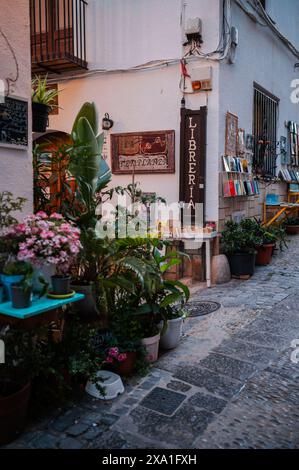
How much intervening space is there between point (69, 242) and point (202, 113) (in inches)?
180

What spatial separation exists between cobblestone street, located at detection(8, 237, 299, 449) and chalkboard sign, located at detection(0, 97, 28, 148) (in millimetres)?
2051

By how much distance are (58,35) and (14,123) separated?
18.1 ft

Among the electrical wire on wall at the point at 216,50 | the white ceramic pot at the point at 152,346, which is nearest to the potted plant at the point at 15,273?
the white ceramic pot at the point at 152,346

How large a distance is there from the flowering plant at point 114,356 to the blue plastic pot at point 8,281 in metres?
0.94

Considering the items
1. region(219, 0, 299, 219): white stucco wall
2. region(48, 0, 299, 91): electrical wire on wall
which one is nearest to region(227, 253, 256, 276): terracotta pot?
region(219, 0, 299, 219): white stucco wall

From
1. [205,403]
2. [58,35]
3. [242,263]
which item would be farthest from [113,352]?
[58,35]

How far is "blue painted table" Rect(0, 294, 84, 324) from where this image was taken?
256 cm

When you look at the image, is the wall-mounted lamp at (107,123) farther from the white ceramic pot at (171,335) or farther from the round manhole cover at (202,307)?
the white ceramic pot at (171,335)

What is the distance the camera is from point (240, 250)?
22.6 ft

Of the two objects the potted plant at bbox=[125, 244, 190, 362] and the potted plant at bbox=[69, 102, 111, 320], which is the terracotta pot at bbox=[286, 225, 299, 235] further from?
the potted plant at bbox=[69, 102, 111, 320]

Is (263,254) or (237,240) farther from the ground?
(237,240)

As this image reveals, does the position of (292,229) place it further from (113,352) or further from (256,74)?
(113,352)
